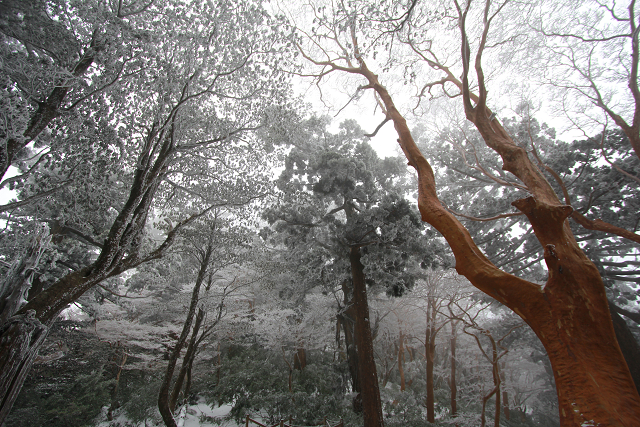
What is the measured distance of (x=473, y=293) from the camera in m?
13.0

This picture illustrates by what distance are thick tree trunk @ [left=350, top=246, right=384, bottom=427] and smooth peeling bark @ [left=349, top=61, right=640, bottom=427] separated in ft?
22.7

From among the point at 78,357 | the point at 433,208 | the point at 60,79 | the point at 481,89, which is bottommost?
the point at 78,357

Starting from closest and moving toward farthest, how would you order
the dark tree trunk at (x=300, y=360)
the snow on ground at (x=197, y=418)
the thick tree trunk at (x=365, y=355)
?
1. the thick tree trunk at (x=365, y=355)
2. the snow on ground at (x=197, y=418)
3. the dark tree trunk at (x=300, y=360)

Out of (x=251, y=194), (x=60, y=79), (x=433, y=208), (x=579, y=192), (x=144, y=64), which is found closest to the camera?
(x=433, y=208)

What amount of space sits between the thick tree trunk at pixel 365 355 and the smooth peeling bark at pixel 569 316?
6.90 metres

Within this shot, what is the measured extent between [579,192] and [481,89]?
7.75 m

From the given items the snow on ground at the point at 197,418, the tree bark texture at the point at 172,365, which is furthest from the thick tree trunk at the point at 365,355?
the snow on ground at the point at 197,418

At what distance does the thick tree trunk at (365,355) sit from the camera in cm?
764

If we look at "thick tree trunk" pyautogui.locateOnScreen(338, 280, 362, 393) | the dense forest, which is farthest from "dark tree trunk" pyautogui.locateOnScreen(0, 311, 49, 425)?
"thick tree trunk" pyautogui.locateOnScreen(338, 280, 362, 393)

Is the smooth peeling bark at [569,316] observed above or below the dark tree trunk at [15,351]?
above

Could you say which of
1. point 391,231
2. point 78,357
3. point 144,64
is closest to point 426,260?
point 391,231

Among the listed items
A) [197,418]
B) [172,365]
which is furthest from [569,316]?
[197,418]

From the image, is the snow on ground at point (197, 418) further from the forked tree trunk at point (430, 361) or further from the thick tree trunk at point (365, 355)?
the forked tree trunk at point (430, 361)

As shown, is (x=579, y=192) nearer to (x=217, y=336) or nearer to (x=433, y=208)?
(x=433, y=208)
